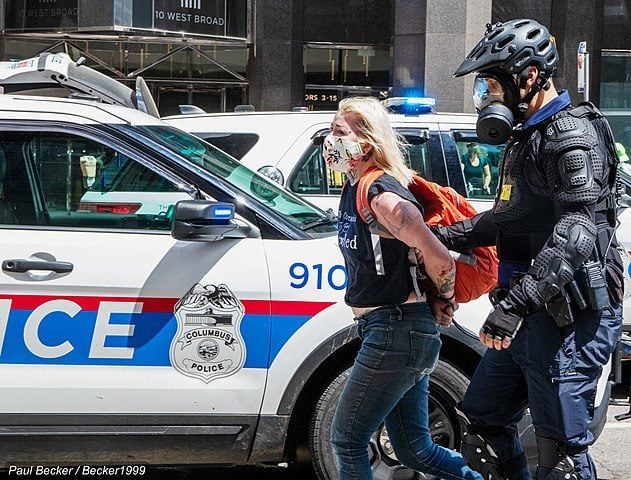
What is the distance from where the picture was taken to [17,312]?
13.9 feet

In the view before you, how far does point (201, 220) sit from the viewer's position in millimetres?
4266

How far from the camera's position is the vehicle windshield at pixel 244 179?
4.63 meters

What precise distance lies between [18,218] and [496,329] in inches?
88.0

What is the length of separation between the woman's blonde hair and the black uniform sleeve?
2.08 feet

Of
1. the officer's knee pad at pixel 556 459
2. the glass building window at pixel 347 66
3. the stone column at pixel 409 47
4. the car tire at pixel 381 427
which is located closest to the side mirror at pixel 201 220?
the car tire at pixel 381 427

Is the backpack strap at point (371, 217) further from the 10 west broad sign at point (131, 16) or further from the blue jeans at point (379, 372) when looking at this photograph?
the 10 west broad sign at point (131, 16)

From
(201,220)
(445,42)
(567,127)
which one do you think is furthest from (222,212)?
(445,42)

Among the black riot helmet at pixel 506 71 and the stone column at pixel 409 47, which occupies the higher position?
the stone column at pixel 409 47

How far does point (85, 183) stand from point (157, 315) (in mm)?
711

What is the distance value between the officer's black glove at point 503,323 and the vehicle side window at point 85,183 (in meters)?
1.70

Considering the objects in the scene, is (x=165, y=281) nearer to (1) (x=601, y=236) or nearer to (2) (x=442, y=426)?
(2) (x=442, y=426)

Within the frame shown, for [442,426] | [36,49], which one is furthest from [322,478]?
[36,49]

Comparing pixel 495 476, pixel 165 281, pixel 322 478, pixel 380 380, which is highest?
pixel 165 281

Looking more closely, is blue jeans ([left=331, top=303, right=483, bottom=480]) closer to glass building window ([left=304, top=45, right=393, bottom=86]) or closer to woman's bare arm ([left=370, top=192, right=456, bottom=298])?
woman's bare arm ([left=370, top=192, right=456, bottom=298])
